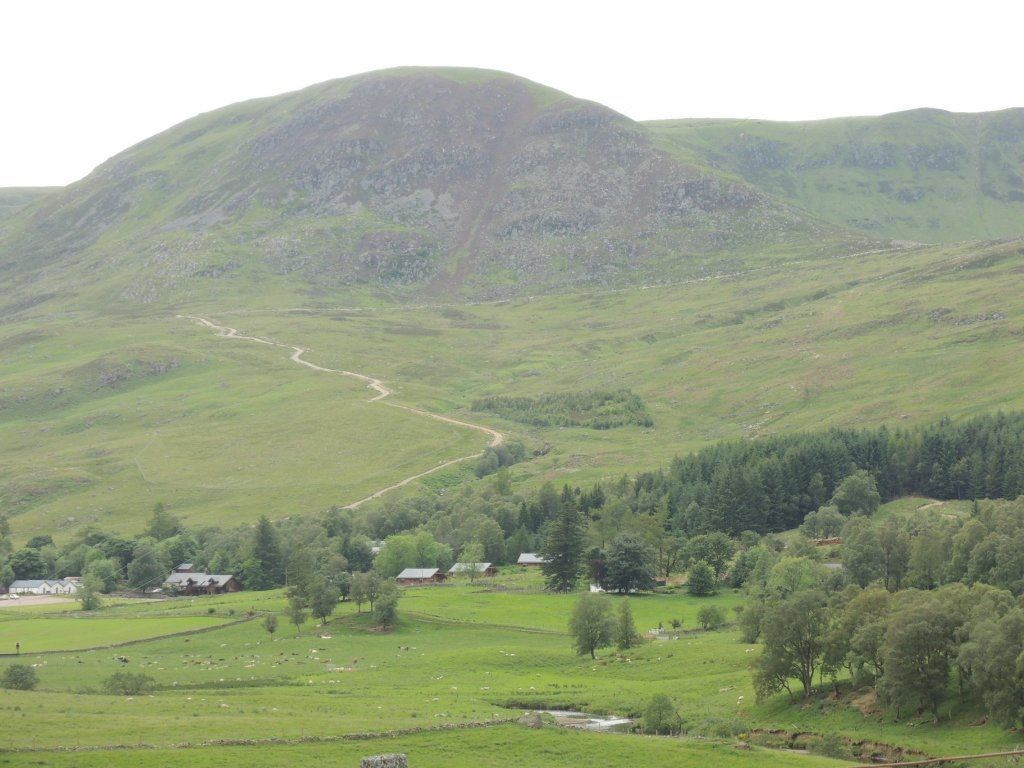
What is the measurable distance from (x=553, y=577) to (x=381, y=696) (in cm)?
5432

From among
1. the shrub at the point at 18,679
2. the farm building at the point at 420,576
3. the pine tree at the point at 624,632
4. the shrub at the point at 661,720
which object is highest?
the shrub at the point at 18,679

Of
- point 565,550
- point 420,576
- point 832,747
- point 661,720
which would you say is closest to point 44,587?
point 420,576

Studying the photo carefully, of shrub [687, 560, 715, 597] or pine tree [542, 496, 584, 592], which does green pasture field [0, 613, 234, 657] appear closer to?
pine tree [542, 496, 584, 592]

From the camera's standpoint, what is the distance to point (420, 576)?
480ft

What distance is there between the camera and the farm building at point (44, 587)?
159 meters

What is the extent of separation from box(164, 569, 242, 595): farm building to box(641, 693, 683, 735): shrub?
3835 inches

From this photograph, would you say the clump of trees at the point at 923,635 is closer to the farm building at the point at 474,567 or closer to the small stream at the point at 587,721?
the small stream at the point at 587,721

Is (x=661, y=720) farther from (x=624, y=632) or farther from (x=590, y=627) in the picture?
(x=624, y=632)

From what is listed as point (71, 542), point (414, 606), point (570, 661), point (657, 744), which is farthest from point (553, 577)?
point (71, 542)

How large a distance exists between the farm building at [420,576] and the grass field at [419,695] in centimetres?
2124

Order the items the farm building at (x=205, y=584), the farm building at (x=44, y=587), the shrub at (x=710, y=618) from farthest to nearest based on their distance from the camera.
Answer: the farm building at (x=44, y=587), the farm building at (x=205, y=584), the shrub at (x=710, y=618)

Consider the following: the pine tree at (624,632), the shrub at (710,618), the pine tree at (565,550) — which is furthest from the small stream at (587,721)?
the pine tree at (565,550)

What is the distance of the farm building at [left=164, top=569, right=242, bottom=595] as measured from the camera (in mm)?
152500

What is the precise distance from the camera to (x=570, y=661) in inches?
3671
